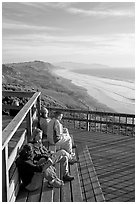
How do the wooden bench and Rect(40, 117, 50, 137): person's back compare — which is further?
Rect(40, 117, 50, 137): person's back

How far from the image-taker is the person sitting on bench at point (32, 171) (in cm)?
328

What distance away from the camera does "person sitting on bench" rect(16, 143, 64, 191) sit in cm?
328

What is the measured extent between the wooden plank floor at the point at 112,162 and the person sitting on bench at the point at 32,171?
0.54 meters

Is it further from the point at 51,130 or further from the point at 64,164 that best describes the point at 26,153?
the point at 51,130

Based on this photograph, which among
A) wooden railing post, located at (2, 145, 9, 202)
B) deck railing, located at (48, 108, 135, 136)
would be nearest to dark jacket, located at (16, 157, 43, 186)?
wooden railing post, located at (2, 145, 9, 202)

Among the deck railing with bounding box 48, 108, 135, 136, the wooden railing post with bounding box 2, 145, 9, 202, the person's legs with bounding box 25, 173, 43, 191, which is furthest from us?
the deck railing with bounding box 48, 108, 135, 136

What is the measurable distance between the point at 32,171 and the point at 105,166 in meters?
1.93

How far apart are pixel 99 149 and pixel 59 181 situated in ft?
7.55

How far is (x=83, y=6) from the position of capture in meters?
6.69

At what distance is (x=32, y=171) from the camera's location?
3.34 metres

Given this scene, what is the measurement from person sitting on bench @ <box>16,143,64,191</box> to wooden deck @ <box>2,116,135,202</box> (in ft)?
1.72

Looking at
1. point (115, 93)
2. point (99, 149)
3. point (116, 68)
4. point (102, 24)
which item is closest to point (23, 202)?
point (99, 149)

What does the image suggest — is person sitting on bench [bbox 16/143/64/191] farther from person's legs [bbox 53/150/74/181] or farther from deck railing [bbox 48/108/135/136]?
deck railing [bbox 48/108/135/136]

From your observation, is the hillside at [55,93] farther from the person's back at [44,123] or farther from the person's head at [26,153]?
the person's head at [26,153]
